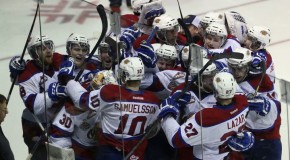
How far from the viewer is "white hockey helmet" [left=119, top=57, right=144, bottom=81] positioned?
311 centimetres

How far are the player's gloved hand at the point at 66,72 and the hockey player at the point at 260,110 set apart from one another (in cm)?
67

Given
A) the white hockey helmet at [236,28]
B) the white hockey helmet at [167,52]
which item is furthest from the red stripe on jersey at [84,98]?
the white hockey helmet at [236,28]

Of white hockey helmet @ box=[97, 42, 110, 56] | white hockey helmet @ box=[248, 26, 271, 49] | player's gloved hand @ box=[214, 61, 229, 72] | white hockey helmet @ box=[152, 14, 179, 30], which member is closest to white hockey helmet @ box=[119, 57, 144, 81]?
white hockey helmet @ box=[97, 42, 110, 56]

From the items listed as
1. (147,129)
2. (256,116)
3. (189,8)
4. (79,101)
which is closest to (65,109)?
(79,101)

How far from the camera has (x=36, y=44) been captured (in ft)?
11.0

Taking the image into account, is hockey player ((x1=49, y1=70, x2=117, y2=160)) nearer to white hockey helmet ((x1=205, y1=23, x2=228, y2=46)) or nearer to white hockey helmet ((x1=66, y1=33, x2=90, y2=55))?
white hockey helmet ((x1=66, y1=33, x2=90, y2=55))

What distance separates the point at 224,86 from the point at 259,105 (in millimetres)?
345

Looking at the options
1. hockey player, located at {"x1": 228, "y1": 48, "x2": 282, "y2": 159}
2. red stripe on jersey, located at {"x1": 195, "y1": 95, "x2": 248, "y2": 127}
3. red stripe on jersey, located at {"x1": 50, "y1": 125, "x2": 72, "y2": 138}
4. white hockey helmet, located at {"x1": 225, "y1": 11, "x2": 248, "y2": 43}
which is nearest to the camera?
red stripe on jersey, located at {"x1": 195, "y1": 95, "x2": 248, "y2": 127}

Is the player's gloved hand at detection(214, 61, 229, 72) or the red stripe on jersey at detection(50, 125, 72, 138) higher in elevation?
the player's gloved hand at detection(214, 61, 229, 72)

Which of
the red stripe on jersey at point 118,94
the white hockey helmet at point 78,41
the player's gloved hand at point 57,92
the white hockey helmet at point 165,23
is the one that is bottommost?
the player's gloved hand at point 57,92

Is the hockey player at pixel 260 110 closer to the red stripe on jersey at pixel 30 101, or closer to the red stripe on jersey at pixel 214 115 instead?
the red stripe on jersey at pixel 214 115

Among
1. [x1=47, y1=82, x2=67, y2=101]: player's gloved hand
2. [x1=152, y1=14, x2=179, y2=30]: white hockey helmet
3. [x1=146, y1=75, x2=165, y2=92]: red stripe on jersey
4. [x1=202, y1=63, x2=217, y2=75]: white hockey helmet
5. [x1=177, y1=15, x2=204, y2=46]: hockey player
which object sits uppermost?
[x1=202, y1=63, x2=217, y2=75]: white hockey helmet

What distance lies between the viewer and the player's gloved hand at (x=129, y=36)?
3.51 meters

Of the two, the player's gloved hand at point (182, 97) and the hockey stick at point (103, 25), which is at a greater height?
the hockey stick at point (103, 25)
